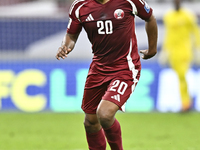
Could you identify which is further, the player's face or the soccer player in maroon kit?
the player's face

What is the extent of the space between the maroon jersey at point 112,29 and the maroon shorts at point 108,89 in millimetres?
91

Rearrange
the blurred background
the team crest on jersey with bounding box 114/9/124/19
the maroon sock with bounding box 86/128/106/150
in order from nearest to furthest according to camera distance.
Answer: the team crest on jersey with bounding box 114/9/124/19
the maroon sock with bounding box 86/128/106/150
the blurred background

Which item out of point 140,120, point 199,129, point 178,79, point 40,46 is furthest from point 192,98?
point 40,46

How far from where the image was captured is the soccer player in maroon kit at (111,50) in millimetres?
5004

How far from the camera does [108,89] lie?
16.4 ft

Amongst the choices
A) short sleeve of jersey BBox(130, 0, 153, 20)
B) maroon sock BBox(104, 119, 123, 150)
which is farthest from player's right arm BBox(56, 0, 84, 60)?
maroon sock BBox(104, 119, 123, 150)

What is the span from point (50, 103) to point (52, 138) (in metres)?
3.00

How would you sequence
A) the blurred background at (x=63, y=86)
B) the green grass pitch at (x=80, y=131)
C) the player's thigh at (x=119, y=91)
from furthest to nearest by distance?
1. the blurred background at (x=63, y=86)
2. the green grass pitch at (x=80, y=131)
3. the player's thigh at (x=119, y=91)

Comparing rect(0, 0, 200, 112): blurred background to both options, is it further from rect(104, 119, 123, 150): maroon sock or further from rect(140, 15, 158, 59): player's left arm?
rect(104, 119, 123, 150): maroon sock

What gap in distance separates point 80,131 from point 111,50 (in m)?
3.51

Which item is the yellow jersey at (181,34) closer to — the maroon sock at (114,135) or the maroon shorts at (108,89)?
the maroon shorts at (108,89)

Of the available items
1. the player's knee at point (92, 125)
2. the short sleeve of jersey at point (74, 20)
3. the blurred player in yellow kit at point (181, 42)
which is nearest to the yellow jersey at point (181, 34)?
the blurred player in yellow kit at point (181, 42)

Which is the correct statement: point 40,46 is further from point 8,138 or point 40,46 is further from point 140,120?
point 8,138

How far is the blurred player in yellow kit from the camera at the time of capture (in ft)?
32.2
